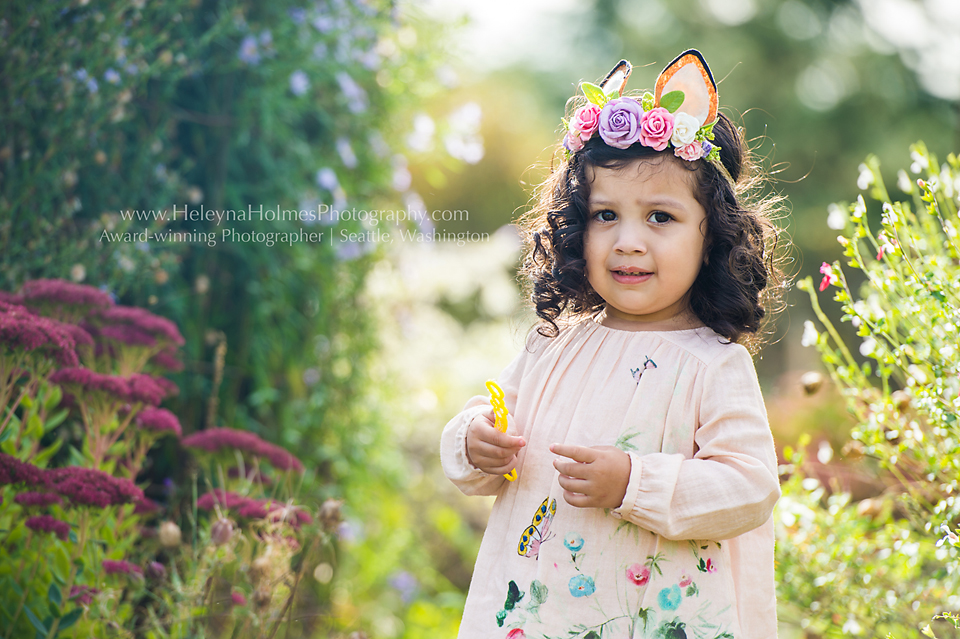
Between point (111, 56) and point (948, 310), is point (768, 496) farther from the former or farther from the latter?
point (111, 56)

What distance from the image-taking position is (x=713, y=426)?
141 cm

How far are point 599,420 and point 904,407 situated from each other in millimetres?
1023

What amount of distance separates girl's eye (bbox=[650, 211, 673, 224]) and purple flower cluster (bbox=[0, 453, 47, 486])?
4.51 feet

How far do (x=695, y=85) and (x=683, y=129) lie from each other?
0.44 ft

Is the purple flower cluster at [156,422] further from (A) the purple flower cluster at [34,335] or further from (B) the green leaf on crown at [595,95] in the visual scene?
(B) the green leaf on crown at [595,95]

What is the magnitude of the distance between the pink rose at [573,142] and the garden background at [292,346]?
10.9 inches

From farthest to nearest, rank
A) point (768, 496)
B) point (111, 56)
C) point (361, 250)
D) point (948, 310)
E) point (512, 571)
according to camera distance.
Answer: point (361, 250)
point (111, 56)
point (948, 310)
point (512, 571)
point (768, 496)

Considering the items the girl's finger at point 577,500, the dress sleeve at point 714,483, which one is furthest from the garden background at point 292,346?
the girl's finger at point 577,500

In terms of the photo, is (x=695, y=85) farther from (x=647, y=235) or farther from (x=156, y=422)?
(x=156, y=422)

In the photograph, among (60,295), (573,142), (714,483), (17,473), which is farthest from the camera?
(60,295)

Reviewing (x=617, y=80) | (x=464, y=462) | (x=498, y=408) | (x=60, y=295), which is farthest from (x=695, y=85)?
(x=60, y=295)

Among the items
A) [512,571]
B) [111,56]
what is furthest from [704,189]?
[111,56]

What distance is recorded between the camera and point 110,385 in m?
1.72

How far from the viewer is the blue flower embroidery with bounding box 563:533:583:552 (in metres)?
1.44
